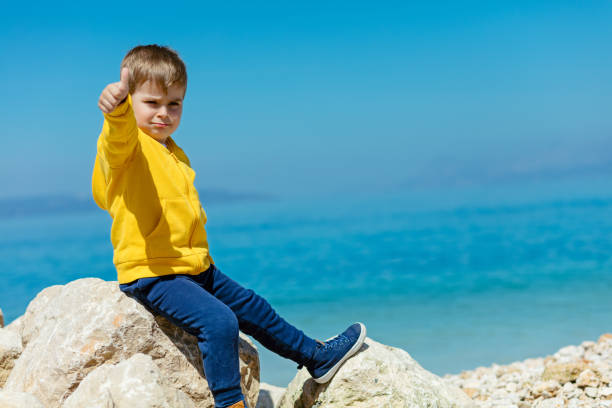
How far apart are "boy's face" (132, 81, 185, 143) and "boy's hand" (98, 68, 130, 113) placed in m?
0.47

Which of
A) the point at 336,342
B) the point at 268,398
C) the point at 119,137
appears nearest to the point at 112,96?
the point at 119,137

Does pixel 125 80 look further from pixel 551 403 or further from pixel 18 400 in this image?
pixel 551 403

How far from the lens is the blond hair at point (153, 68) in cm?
319

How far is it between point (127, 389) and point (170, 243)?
2.49 ft

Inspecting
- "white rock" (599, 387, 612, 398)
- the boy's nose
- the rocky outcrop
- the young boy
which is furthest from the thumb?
"white rock" (599, 387, 612, 398)

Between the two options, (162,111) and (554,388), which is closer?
(162,111)

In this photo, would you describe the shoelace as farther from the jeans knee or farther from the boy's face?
the boy's face

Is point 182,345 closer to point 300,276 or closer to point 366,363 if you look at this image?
point 366,363

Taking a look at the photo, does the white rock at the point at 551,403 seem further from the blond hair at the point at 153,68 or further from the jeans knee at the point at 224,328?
the blond hair at the point at 153,68

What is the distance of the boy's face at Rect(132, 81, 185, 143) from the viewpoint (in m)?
3.21

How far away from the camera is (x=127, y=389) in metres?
2.84

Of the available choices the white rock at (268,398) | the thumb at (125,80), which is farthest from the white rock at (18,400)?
the white rock at (268,398)

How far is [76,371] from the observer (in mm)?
3131

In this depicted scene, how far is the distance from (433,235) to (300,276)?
9.47 meters
